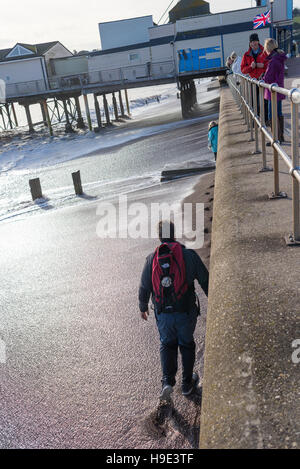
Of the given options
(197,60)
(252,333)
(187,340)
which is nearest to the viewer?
(252,333)

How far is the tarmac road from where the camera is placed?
408cm

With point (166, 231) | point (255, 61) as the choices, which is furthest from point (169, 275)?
point (255, 61)

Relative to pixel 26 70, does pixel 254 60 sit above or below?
below

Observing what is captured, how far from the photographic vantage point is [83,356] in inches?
206

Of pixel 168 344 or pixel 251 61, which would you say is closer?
pixel 168 344

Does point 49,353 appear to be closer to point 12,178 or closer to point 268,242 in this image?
point 268,242

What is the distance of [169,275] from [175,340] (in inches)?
26.7

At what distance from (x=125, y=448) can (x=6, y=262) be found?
552cm

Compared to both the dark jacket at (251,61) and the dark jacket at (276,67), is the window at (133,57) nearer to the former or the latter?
the dark jacket at (251,61)

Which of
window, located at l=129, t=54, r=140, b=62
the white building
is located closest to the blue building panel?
window, located at l=129, t=54, r=140, b=62

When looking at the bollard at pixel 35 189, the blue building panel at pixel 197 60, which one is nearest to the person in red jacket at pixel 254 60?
the bollard at pixel 35 189

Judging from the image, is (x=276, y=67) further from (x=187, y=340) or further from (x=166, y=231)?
(x=187, y=340)

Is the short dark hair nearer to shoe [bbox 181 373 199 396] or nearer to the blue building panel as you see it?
shoe [bbox 181 373 199 396]
